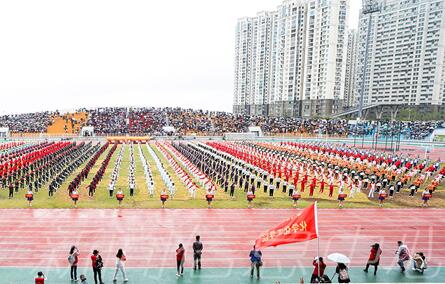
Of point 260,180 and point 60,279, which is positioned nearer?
point 60,279

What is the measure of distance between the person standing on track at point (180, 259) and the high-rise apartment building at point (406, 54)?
229 ft

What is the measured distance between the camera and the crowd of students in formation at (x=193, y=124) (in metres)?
52.2

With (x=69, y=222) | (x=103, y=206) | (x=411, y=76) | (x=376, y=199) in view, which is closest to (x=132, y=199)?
(x=103, y=206)

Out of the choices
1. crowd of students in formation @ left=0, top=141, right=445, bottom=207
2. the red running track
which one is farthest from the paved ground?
crowd of students in formation @ left=0, top=141, right=445, bottom=207

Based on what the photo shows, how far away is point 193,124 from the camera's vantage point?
2280 inches

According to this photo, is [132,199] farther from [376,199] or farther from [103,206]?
[376,199]

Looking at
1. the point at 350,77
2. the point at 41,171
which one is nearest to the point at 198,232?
the point at 41,171

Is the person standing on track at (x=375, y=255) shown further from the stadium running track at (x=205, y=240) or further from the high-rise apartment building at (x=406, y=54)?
the high-rise apartment building at (x=406, y=54)

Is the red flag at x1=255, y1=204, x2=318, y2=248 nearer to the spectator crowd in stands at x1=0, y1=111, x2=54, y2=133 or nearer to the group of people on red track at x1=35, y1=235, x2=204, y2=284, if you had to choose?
the group of people on red track at x1=35, y1=235, x2=204, y2=284

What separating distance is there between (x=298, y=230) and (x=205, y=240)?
214 inches

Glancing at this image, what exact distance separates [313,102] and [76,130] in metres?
52.6

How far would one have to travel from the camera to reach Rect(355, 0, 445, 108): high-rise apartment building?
246 feet

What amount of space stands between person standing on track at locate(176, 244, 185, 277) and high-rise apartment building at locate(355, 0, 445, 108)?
69.7m

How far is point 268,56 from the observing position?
325ft
